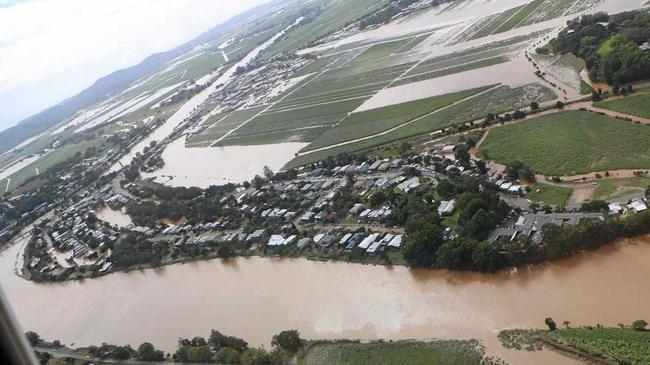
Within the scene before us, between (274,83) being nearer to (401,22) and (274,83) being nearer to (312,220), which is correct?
(401,22)

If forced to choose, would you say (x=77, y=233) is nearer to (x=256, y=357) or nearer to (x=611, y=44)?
(x=256, y=357)

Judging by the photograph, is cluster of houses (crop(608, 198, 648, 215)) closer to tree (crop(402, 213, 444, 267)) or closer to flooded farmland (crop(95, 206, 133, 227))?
tree (crop(402, 213, 444, 267))

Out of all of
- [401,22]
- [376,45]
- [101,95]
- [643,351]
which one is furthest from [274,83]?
[101,95]

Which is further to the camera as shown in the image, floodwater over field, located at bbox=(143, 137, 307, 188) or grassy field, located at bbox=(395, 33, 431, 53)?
grassy field, located at bbox=(395, 33, 431, 53)

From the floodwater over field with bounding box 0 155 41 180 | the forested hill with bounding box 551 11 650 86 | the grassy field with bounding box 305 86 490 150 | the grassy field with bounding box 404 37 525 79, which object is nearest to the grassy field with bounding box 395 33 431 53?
the grassy field with bounding box 404 37 525 79

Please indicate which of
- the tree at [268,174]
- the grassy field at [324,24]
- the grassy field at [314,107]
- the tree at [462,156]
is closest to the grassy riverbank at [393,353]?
the tree at [462,156]

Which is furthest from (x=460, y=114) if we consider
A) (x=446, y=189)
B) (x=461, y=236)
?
(x=461, y=236)

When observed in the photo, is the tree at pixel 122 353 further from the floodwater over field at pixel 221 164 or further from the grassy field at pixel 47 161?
the grassy field at pixel 47 161
